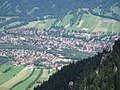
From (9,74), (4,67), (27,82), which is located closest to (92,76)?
(27,82)

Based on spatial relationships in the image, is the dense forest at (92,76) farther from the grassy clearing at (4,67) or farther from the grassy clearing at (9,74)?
the grassy clearing at (4,67)

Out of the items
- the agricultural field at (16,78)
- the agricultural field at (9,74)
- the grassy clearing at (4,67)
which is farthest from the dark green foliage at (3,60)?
the agricultural field at (16,78)

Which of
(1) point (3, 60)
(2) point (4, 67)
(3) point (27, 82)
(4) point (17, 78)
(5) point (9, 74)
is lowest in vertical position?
(3) point (27, 82)

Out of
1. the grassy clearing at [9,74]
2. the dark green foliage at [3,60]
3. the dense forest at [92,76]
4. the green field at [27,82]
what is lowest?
the green field at [27,82]

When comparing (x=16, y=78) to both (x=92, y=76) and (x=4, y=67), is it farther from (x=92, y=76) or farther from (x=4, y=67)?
(x=92, y=76)

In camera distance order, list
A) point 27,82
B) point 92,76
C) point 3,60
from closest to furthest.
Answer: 1. point 92,76
2. point 27,82
3. point 3,60

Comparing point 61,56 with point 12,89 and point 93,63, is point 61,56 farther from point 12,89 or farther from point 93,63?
point 93,63
